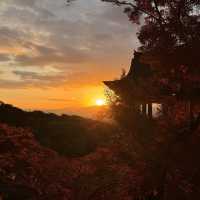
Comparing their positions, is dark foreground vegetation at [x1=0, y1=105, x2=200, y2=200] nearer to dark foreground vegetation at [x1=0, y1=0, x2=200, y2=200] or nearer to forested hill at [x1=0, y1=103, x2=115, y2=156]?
dark foreground vegetation at [x1=0, y1=0, x2=200, y2=200]

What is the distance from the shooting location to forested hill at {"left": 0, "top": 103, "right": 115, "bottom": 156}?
3244 cm

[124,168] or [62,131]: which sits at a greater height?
[62,131]

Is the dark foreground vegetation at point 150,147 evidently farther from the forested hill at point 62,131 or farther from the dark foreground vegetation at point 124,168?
the forested hill at point 62,131

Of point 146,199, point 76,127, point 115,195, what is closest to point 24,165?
point 115,195

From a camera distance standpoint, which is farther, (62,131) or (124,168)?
(62,131)

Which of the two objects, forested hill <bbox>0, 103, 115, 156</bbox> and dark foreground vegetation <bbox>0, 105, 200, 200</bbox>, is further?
forested hill <bbox>0, 103, 115, 156</bbox>

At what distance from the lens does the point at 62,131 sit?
112 feet

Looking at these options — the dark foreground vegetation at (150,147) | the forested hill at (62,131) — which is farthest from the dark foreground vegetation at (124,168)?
the forested hill at (62,131)

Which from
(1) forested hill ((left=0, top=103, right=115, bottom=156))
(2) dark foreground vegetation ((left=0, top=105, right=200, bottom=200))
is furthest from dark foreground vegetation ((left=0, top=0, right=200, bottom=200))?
(1) forested hill ((left=0, top=103, right=115, bottom=156))

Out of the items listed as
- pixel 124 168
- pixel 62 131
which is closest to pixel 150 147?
pixel 124 168

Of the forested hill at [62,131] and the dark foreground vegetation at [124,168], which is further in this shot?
the forested hill at [62,131]

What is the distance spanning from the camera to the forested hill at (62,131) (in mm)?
32438

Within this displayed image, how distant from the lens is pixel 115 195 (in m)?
19.1

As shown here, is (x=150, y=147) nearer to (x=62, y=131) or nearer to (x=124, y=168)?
(x=124, y=168)
